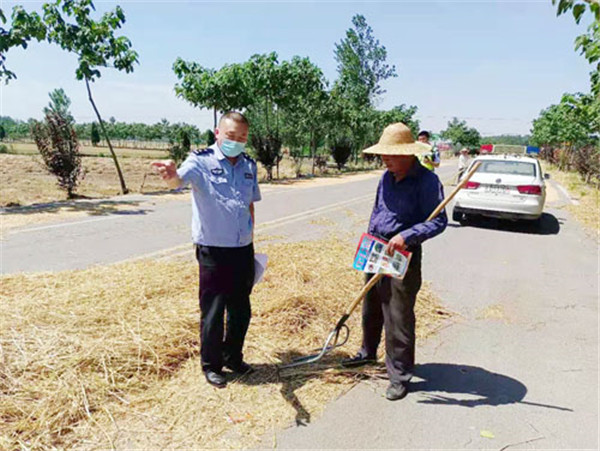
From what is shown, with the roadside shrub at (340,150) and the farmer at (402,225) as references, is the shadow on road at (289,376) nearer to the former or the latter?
the farmer at (402,225)

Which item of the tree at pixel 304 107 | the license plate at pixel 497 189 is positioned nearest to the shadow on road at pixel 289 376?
the license plate at pixel 497 189

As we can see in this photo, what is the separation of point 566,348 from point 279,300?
2.72 metres

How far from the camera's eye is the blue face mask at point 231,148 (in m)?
3.05

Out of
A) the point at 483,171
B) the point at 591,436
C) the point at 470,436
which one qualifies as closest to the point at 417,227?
the point at 470,436

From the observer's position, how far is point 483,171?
10656mm

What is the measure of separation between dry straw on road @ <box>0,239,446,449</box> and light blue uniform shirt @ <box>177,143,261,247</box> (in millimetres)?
1055

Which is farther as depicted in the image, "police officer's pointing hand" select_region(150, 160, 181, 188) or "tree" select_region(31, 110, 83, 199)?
"tree" select_region(31, 110, 83, 199)

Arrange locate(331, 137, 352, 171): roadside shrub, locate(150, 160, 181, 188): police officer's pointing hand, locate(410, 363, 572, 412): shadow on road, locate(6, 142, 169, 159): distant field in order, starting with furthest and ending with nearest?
locate(6, 142, 169, 159): distant field
locate(331, 137, 352, 171): roadside shrub
locate(410, 363, 572, 412): shadow on road
locate(150, 160, 181, 188): police officer's pointing hand

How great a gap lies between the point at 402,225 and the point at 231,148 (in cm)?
129

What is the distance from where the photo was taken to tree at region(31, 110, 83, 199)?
12.2 metres

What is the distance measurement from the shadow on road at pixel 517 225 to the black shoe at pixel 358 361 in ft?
24.4

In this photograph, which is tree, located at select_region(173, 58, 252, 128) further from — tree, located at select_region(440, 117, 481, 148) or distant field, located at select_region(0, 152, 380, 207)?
tree, located at select_region(440, 117, 481, 148)

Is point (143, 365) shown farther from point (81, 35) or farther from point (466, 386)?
point (81, 35)

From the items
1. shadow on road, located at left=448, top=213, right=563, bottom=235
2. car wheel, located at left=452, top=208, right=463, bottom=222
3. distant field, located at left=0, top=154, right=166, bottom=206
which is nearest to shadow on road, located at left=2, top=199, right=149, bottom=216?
distant field, located at left=0, top=154, right=166, bottom=206
